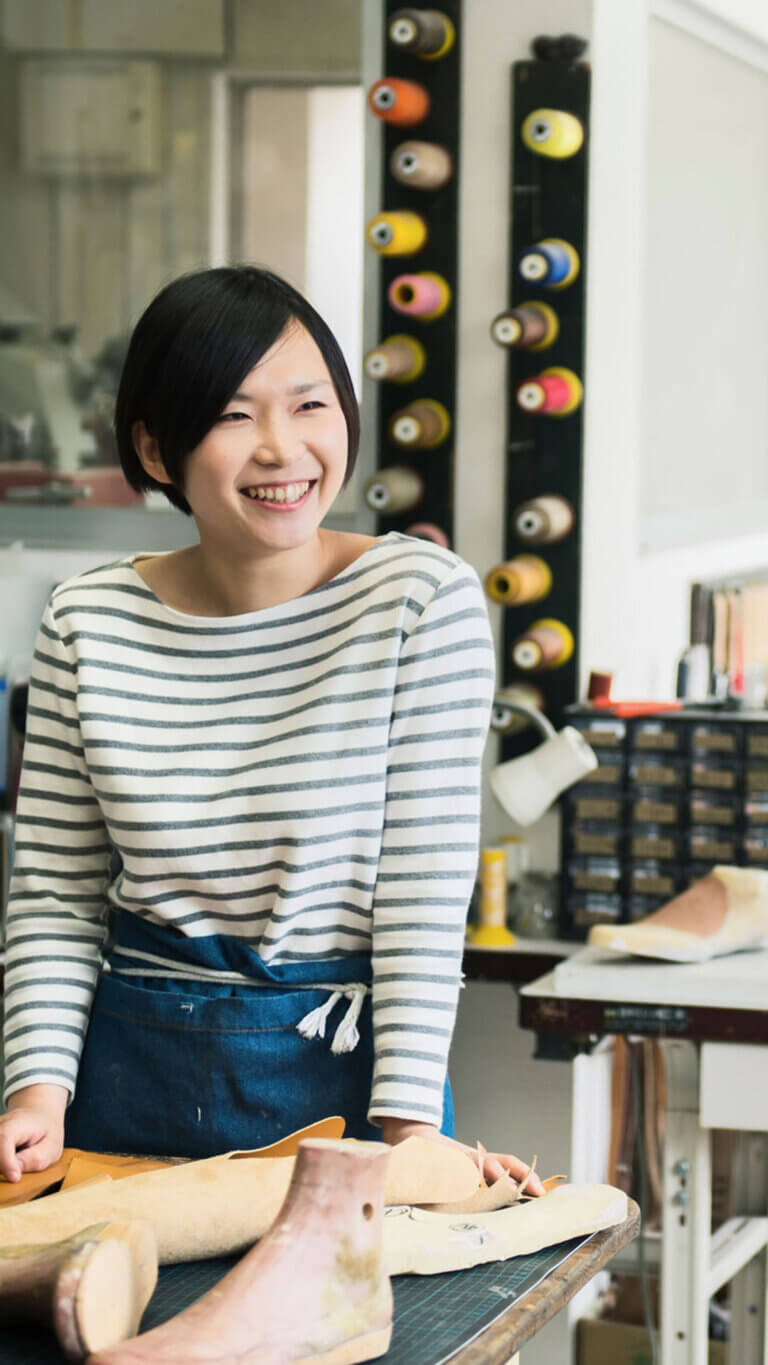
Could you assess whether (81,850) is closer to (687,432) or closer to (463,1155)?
(463,1155)

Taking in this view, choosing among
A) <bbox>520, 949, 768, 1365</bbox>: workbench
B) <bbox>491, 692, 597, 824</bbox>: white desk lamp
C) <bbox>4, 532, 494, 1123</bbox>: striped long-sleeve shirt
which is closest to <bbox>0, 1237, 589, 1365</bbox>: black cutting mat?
<bbox>4, 532, 494, 1123</bbox>: striped long-sleeve shirt

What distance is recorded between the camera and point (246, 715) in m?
1.42

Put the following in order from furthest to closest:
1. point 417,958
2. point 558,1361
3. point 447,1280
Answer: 1. point 558,1361
2. point 417,958
3. point 447,1280

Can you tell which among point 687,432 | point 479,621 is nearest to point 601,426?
point 687,432

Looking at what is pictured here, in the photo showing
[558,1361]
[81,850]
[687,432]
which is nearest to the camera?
[81,850]

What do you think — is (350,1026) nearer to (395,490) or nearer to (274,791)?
(274,791)

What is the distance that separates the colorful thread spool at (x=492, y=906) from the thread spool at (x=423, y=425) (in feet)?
2.13

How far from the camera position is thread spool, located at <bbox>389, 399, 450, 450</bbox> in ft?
9.17

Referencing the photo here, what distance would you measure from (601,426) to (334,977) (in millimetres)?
1579

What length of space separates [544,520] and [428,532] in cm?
19

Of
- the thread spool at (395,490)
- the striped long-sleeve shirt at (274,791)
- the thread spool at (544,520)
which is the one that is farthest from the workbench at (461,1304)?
the thread spool at (395,490)

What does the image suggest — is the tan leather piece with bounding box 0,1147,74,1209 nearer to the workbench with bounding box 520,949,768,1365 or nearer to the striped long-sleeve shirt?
the striped long-sleeve shirt

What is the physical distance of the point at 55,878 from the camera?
147 cm

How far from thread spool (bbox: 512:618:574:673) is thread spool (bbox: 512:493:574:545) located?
0.13 metres
